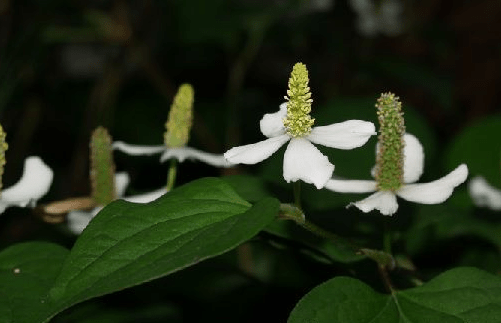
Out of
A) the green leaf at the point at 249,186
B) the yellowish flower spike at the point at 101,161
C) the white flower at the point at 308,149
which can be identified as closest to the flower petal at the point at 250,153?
the white flower at the point at 308,149

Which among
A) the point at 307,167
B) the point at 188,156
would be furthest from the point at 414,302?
the point at 188,156

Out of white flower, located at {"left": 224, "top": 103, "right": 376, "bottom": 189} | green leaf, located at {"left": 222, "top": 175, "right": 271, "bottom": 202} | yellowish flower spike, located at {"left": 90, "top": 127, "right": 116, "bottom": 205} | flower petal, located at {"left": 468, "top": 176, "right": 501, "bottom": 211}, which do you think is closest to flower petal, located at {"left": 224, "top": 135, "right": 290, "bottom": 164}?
white flower, located at {"left": 224, "top": 103, "right": 376, "bottom": 189}

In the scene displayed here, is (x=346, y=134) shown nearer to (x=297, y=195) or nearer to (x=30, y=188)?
(x=297, y=195)

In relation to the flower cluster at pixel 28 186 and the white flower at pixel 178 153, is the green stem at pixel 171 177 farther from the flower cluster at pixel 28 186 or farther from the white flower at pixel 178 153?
the flower cluster at pixel 28 186

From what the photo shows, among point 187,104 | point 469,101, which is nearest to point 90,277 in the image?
point 187,104

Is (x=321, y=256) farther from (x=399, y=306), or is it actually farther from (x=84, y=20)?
(x=84, y=20)
